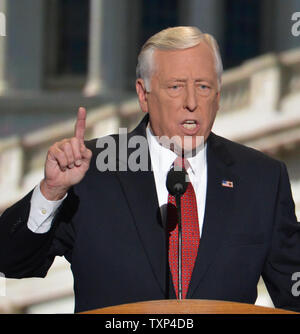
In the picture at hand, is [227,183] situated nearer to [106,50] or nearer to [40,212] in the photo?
[40,212]

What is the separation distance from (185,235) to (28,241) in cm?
60

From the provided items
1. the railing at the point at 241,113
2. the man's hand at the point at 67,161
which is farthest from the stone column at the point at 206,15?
the man's hand at the point at 67,161

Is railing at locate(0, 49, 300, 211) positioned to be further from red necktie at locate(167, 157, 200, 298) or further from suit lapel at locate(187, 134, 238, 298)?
red necktie at locate(167, 157, 200, 298)

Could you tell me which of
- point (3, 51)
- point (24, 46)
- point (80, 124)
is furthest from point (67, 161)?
point (24, 46)

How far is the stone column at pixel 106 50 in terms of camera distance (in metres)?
Answer: 18.2

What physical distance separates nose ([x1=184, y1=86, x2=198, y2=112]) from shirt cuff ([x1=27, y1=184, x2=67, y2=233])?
584mm

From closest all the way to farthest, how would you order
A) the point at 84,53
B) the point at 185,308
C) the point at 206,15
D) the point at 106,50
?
the point at 185,308 → the point at 106,50 → the point at 206,15 → the point at 84,53

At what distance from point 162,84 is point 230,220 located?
1.98 ft

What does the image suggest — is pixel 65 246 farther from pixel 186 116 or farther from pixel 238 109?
pixel 238 109

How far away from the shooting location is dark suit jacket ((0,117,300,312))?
2.93m

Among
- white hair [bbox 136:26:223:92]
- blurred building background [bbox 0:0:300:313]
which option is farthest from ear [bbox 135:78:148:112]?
blurred building background [bbox 0:0:300:313]

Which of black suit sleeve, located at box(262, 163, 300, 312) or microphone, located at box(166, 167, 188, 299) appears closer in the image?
microphone, located at box(166, 167, 188, 299)

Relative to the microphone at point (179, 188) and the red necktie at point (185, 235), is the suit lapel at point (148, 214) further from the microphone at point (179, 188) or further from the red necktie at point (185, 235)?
the microphone at point (179, 188)

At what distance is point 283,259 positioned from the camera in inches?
124
